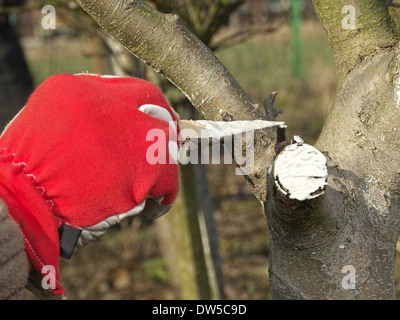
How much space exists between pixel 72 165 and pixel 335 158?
2.19 ft

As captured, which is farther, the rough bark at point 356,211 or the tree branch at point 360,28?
the tree branch at point 360,28

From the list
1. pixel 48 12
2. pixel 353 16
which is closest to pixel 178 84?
pixel 353 16

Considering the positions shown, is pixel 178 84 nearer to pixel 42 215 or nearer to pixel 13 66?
pixel 42 215

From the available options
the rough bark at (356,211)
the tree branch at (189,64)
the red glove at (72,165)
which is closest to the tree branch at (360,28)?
the rough bark at (356,211)

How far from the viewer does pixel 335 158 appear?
1242 millimetres

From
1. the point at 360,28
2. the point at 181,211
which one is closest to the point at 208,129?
the point at 360,28

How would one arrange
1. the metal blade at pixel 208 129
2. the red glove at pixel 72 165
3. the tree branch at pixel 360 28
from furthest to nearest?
the tree branch at pixel 360 28 < the metal blade at pixel 208 129 < the red glove at pixel 72 165

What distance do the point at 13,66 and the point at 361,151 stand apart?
3321 millimetres

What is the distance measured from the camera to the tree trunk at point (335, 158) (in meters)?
1.19

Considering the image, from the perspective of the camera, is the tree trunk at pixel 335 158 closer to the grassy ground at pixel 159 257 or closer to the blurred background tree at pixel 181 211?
the blurred background tree at pixel 181 211

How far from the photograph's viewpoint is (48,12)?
237 centimetres

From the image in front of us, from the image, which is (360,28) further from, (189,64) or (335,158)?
(189,64)

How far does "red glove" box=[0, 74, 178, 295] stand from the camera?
2.89ft

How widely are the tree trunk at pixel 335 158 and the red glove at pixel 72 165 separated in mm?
332
